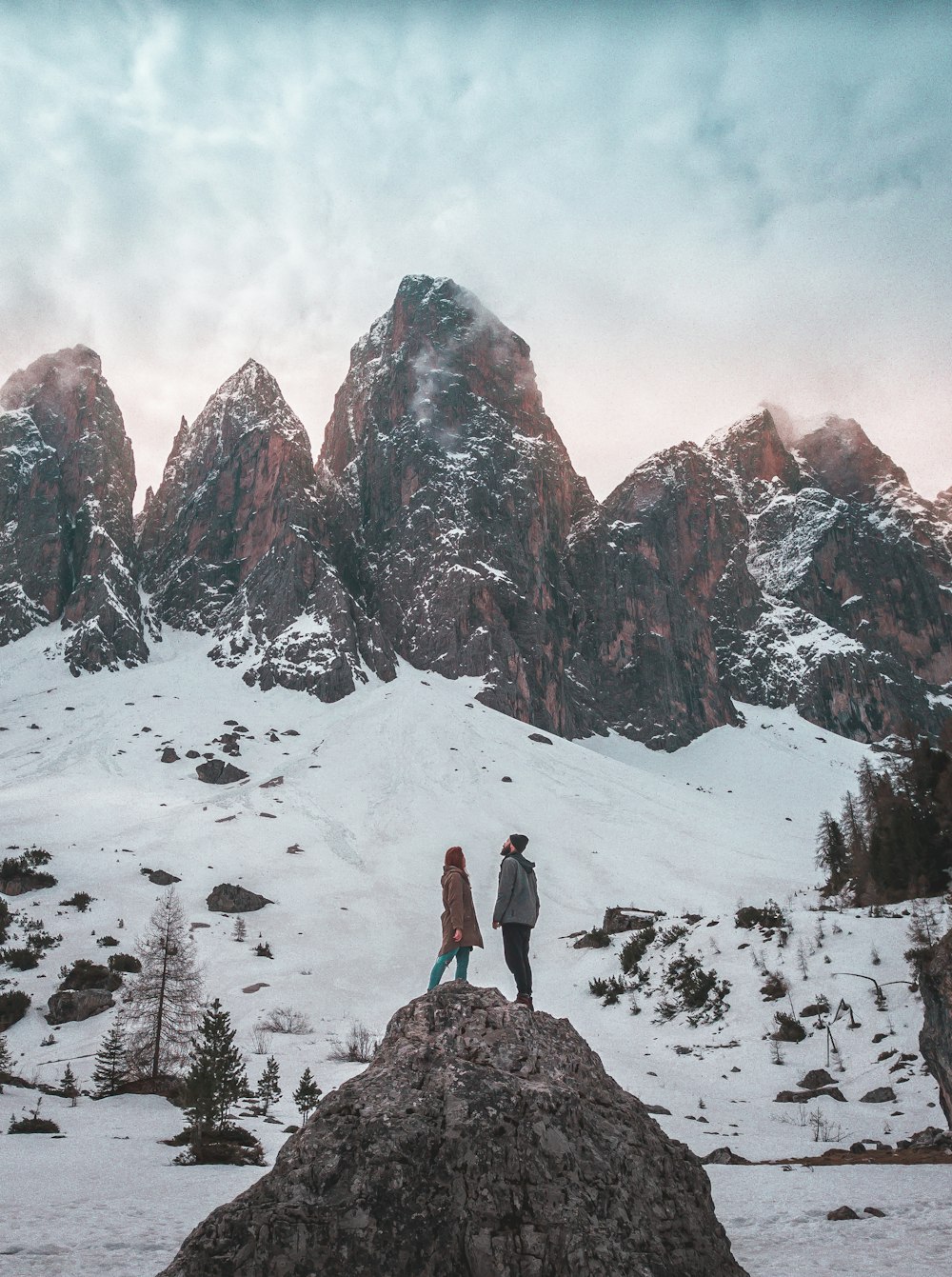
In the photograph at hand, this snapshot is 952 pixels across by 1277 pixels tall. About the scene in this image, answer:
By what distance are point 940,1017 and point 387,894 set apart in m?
39.2

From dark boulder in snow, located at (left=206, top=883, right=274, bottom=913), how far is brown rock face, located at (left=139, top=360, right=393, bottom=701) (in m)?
57.3

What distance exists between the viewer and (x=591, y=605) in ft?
503

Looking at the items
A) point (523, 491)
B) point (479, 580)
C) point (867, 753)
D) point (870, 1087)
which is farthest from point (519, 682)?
point (870, 1087)

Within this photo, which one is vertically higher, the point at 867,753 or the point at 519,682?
the point at 519,682

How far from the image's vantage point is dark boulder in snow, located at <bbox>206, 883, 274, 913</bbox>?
41406mm

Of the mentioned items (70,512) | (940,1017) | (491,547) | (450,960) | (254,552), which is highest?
(70,512)

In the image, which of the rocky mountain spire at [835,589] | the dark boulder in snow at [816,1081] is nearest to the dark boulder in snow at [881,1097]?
the dark boulder in snow at [816,1081]

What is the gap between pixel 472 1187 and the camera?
4016 mm

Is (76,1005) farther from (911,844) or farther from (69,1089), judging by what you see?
(911,844)

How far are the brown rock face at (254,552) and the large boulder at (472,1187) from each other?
3797 inches

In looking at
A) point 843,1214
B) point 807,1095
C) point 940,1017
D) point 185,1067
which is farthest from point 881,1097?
point 185,1067

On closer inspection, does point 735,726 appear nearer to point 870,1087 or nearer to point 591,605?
point 591,605

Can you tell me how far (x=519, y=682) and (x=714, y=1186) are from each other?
108m

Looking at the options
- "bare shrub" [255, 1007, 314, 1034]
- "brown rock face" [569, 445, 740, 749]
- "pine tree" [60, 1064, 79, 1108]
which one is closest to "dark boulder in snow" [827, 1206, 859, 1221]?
"pine tree" [60, 1064, 79, 1108]
